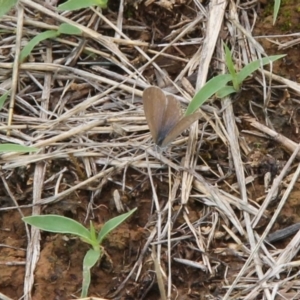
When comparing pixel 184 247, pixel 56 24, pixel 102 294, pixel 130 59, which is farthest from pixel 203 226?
pixel 56 24

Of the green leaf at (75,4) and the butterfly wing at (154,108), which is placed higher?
the green leaf at (75,4)

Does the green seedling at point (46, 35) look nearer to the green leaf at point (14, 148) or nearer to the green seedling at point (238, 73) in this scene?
the green leaf at point (14, 148)

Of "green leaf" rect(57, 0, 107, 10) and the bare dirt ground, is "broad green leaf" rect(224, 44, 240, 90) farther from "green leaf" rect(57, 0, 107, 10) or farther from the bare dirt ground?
"green leaf" rect(57, 0, 107, 10)

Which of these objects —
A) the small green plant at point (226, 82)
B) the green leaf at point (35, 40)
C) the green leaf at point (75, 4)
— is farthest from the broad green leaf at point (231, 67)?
the green leaf at point (35, 40)

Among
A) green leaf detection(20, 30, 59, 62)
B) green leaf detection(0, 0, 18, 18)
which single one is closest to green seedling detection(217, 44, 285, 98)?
green leaf detection(20, 30, 59, 62)

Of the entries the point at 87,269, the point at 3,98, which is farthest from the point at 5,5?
the point at 87,269
